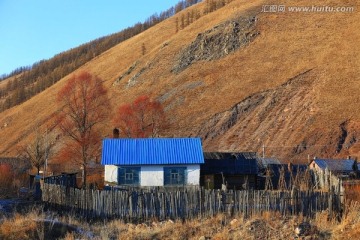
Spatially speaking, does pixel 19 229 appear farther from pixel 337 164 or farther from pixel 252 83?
pixel 252 83

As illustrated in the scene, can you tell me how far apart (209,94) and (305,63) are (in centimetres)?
1484

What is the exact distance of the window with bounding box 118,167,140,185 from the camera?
92.9ft

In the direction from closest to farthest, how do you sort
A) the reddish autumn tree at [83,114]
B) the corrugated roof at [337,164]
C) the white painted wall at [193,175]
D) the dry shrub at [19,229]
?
the dry shrub at [19,229]
the white painted wall at [193,175]
the corrugated roof at [337,164]
the reddish autumn tree at [83,114]

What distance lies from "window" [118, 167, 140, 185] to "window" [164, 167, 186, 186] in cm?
174

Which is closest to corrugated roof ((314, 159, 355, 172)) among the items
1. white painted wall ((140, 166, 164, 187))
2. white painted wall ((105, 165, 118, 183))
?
white painted wall ((140, 166, 164, 187))

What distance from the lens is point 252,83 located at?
69.0m

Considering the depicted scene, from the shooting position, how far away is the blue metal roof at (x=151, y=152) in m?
28.1

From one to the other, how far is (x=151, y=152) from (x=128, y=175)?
1969 mm

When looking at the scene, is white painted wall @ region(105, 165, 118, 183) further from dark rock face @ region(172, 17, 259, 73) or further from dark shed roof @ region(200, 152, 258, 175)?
dark rock face @ region(172, 17, 259, 73)

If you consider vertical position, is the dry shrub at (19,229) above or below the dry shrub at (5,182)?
below

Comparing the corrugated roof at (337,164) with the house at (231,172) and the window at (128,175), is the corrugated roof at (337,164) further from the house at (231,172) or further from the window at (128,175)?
the window at (128,175)

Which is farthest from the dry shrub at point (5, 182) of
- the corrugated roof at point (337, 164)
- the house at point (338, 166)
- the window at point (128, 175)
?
the corrugated roof at point (337, 164)

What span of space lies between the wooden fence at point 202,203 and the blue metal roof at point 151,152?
8.64m

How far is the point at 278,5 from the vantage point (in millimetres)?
91500
